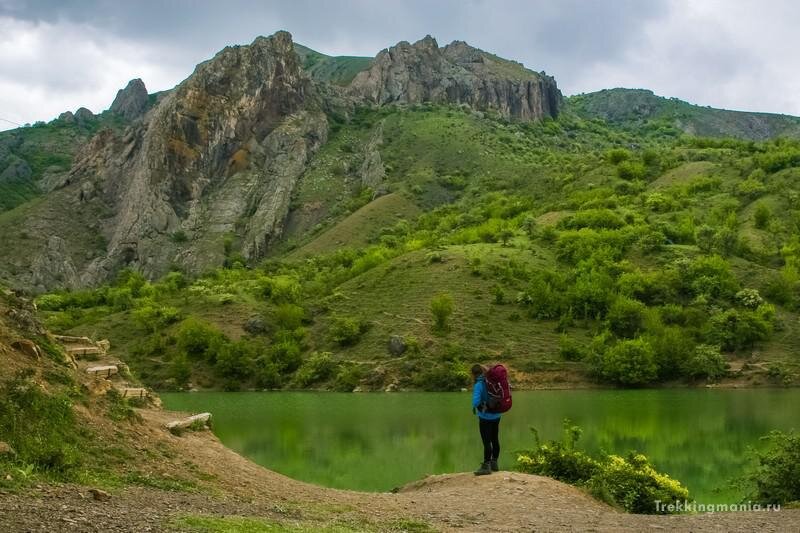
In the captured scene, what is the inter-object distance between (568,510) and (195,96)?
524ft

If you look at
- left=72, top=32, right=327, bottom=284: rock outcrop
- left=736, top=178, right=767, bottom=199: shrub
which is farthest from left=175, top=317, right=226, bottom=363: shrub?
left=736, top=178, right=767, bottom=199: shrub

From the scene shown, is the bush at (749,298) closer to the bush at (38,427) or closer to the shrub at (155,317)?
the shrub at (155,317)

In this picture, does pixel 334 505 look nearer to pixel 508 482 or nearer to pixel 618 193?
pixel 508 482

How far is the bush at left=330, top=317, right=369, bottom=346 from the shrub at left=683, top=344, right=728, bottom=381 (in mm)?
33673

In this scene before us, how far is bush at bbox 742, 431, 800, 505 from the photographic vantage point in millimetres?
15781

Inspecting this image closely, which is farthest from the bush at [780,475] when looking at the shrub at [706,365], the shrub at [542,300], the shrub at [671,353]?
the shrub at [542,300]

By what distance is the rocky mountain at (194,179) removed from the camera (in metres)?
146

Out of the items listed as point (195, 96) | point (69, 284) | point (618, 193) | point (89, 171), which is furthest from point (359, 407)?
point (89, 171)

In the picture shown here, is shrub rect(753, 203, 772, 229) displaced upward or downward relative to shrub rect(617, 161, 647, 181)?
downward

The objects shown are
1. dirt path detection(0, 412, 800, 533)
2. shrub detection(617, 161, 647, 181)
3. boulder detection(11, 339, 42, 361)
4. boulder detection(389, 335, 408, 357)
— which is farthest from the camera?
shrub detection(617, 161, 647, 181)

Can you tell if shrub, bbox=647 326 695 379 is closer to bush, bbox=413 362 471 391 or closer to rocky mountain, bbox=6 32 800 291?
bush, bbox=413 362 471 391

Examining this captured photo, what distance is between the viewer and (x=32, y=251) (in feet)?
452

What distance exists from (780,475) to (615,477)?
3.45 metres

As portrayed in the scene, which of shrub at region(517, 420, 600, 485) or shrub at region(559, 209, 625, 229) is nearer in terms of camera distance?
shrub at region(517, 420, 600, 485)
